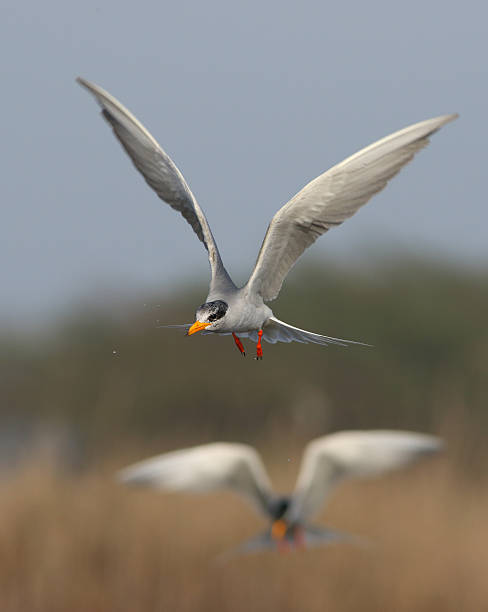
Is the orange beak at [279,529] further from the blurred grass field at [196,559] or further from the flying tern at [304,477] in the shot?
the blurred grass field at [196,559]

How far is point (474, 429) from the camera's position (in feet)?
41.3

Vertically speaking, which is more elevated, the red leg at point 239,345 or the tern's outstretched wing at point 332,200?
→ the tern's outstretched wing at point 332,200

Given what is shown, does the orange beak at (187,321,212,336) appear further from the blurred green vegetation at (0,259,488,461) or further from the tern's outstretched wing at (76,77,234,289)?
the blurred green vegetation at (0,259,488,461)

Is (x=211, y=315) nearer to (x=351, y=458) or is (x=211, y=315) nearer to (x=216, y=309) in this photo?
(x=216, y=309)

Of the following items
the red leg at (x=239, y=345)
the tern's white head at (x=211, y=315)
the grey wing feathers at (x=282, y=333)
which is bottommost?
the grey wing feathers at (x=282, y=333)

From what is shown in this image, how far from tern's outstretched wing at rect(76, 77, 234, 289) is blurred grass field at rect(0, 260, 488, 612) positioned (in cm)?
15

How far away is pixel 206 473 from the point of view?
4.61 meters

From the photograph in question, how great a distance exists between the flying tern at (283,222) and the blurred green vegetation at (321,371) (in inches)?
434

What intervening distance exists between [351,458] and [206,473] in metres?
0.67

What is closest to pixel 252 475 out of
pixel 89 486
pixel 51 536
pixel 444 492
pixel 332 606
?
pixel 332 606

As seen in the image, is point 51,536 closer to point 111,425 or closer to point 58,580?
point 58,580

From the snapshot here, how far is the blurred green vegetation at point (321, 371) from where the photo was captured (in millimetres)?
13031

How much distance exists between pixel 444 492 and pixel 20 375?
9.90m

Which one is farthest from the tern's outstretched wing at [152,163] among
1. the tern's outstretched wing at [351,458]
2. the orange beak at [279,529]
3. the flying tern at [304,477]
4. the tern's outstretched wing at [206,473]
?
the orange beak at [279,529]
